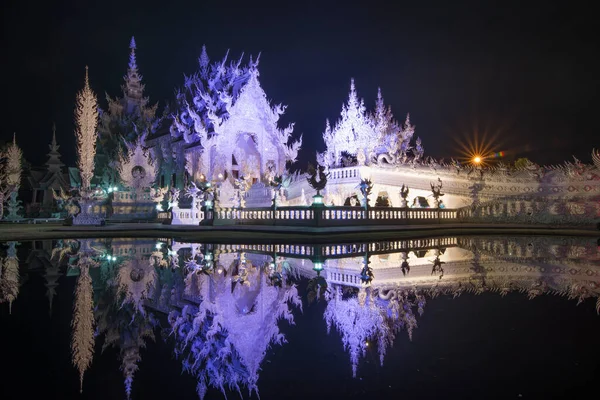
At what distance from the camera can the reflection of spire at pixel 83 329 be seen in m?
3.74

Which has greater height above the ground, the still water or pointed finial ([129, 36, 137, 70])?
pointed finial ([129, 36, 137, 70])

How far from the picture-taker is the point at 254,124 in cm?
3531

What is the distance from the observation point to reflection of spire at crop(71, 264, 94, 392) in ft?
12.3

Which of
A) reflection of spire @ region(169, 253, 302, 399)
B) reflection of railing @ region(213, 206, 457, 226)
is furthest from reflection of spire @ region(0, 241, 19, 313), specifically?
reflection of railing @ region(213, 206, 457, 226)

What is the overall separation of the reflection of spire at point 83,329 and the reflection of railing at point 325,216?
12.8 m

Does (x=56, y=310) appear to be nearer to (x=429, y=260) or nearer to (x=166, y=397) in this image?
(x=166, y=397)

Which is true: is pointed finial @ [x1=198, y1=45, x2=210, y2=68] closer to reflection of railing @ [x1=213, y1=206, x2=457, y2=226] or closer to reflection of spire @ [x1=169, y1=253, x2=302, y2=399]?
reflection of railing @ [x1=213, y1=206, x2=457, y2=226]

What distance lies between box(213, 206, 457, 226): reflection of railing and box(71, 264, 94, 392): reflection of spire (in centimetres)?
1281

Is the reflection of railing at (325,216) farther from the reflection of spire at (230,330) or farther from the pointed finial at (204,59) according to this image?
the pointed finial at (204,59)

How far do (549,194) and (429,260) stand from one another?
2303cm

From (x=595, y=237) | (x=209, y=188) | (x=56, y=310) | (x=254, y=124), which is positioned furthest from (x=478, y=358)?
(x=254, y=124)

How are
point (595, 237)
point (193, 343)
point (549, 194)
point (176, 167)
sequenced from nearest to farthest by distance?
point (193, 343) → point (595, 237) → point (549, 194) → point (176, 167)

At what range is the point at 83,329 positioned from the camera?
4617 mm

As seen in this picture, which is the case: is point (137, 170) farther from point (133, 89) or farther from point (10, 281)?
point (10, 281)
